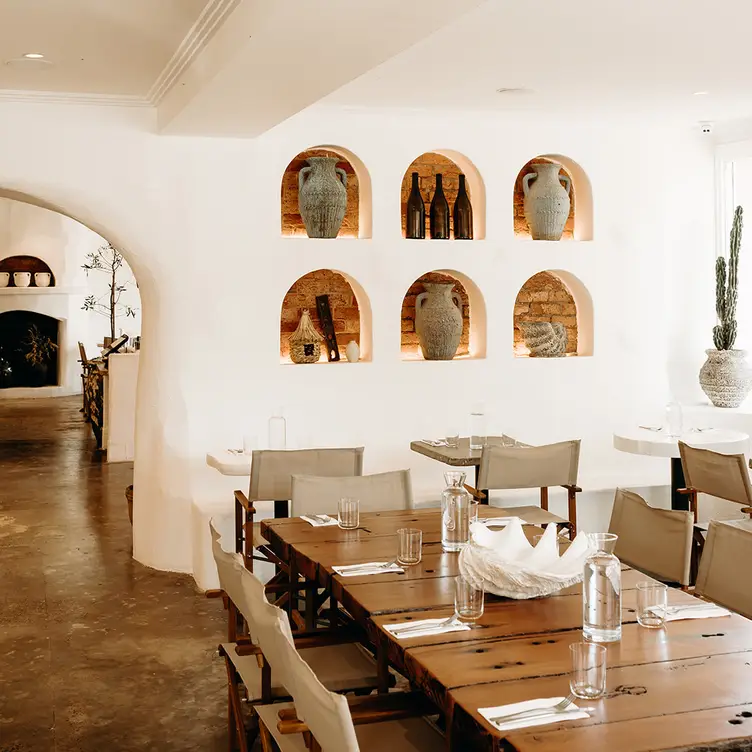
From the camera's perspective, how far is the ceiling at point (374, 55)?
349 centimetres

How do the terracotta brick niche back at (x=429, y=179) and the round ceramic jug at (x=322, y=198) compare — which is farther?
the terracotta brick niche back at (x=429, y=179)

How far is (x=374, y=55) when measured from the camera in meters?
3.73

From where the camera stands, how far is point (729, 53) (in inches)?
191

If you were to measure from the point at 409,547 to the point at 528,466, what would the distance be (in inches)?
73.3

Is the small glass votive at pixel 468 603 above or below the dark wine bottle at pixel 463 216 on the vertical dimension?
below

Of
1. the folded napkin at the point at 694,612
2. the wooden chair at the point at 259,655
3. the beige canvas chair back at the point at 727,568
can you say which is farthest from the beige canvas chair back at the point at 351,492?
the folded napkin at the point at 694,612

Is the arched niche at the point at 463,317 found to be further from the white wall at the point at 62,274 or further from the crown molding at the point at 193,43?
the white wall at the point at 62,274

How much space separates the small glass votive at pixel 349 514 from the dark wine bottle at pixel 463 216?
3273mm

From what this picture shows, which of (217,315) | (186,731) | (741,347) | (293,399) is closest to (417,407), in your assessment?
(293,399)

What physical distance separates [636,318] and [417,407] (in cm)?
169

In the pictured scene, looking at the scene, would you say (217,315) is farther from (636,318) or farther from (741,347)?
(741,347)

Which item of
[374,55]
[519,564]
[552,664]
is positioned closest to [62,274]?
[374,55]

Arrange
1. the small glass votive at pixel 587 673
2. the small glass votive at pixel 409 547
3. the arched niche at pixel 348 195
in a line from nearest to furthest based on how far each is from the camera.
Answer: the small glass votive at pixel 587 673
the small glass votive at pixel 409 547
the arched niche at pixel 348 195

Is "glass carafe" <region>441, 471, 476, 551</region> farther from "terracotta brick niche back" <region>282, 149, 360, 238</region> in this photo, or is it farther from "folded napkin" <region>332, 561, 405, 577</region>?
"terracotta brick niche back" <region>282, 149, 360, 238</region>
